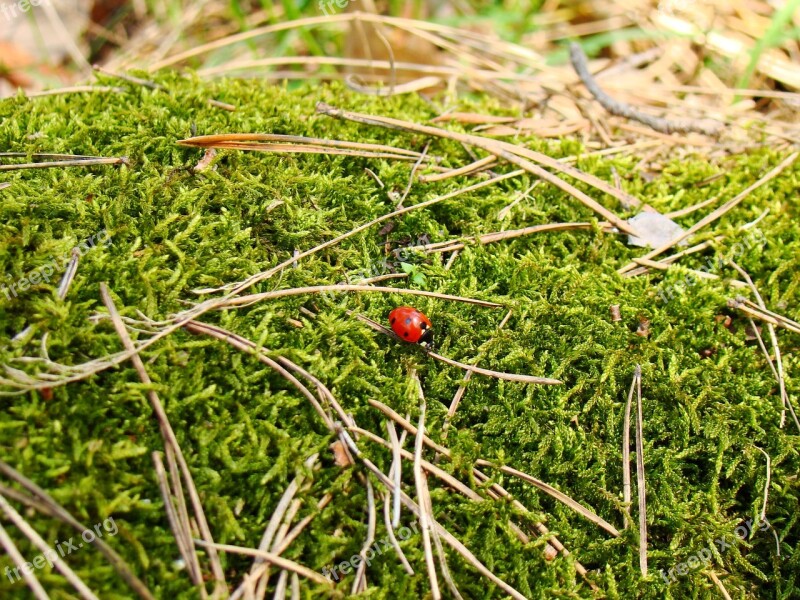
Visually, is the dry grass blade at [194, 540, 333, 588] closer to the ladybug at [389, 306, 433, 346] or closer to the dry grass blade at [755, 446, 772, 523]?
the ladybug at [389, 306, 433, 346]

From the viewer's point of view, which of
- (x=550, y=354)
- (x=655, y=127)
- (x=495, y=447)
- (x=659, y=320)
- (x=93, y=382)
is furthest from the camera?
(x=655, y=127)

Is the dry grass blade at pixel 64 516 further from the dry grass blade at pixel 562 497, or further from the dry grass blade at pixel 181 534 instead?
the dry grass blade at pixel 562 497

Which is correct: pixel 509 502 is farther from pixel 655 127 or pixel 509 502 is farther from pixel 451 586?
pixel 655 127

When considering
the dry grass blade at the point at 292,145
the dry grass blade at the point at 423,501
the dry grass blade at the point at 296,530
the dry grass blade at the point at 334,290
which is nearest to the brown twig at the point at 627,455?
the dry grass blade at the point at 334,290

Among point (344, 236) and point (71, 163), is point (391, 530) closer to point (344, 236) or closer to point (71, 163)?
point (344, 236)

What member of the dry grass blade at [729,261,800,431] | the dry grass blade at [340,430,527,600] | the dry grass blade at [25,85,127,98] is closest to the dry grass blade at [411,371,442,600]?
the dry grass blade at [340,430,527,600]

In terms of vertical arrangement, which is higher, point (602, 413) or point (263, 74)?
point (263, 74)

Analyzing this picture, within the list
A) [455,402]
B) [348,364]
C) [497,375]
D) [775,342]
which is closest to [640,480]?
[497,375]

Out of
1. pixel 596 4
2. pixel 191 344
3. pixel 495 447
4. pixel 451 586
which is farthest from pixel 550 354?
pixel 596 4
